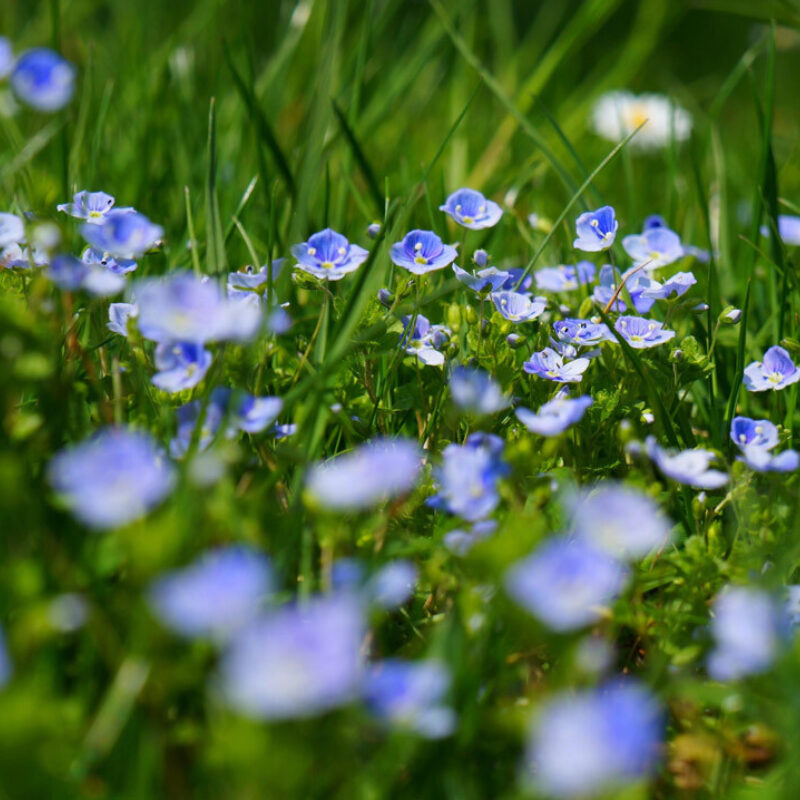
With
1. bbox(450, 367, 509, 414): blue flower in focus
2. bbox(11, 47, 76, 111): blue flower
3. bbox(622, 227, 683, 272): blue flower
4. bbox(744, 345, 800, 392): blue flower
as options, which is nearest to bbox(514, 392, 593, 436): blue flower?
bbox(450, 367, 509, 414): blue flower in focus

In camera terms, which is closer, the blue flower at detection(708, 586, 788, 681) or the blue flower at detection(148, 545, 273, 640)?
the blue flower at detection(148, 545, 273, 640)

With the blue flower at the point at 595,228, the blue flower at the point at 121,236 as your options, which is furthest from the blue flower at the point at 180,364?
the blue flower at the point at 595,228

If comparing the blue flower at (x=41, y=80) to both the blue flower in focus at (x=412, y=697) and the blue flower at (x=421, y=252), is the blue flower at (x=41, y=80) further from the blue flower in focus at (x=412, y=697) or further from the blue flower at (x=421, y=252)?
the blue flower in focus at (x=412, y=697)

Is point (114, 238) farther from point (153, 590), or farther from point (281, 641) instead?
point (281, 641)

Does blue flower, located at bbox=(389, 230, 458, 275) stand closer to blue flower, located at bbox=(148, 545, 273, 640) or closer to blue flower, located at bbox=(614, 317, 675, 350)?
blue flower, located at bbox=(614, 317, 675, 350)

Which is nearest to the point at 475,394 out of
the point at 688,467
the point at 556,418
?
the point at 556,418
